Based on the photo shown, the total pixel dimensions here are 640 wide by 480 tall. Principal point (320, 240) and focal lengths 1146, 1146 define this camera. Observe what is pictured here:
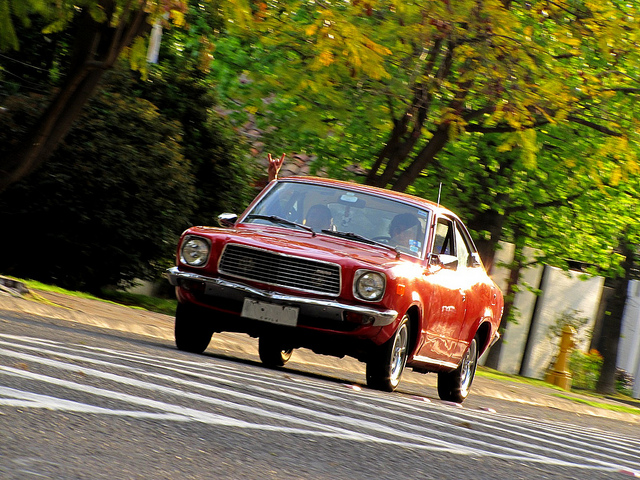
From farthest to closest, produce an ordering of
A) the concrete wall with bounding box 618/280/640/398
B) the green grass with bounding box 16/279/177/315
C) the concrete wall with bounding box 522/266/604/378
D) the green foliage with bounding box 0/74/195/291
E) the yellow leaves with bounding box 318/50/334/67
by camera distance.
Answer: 1. the concrete wall with bounding box 618/280/640/398
2. the concrete wall with bounding box 522/266/604/378
3. the green grass with bounding box 16/279/177/315
4. the green foliage with bounding box 0/74/195/291
5. the yellow leaves with bounding box 318/50/334/67

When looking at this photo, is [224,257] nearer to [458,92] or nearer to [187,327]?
[187,327]

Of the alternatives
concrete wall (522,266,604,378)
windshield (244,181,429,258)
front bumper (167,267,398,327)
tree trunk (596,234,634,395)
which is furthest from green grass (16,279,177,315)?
tree trunk (596,234,634,395)

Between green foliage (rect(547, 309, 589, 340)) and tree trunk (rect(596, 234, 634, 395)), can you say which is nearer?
green foliage (rect(547, 309, 589, 340))

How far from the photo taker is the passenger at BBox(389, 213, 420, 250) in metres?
10.6

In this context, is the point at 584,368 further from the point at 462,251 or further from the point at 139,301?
the point at 462,251

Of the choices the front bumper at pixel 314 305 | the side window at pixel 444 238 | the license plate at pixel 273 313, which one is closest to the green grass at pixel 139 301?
the side window at pixel 444 238

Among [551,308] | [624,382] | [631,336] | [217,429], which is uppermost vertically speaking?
[551,308]

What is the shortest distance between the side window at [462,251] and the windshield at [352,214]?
76cm

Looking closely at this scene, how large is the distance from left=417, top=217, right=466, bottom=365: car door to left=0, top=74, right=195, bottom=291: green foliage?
5.68m

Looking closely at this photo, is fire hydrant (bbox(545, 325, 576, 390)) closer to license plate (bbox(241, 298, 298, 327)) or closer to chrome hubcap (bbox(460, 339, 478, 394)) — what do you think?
chrome hubcap (bbox(460, 339, 478, 394))

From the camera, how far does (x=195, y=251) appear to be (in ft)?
32.0

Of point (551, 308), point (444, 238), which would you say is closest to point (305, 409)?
point (444, 238)

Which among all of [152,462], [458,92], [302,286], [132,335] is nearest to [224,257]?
[302,286]

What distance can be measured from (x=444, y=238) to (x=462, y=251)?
1.63ft
